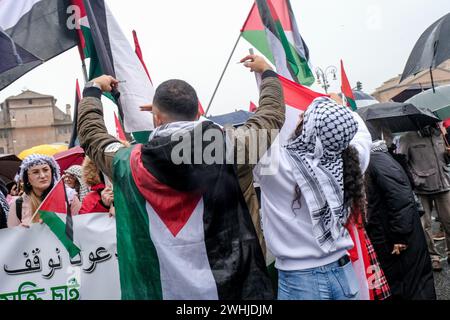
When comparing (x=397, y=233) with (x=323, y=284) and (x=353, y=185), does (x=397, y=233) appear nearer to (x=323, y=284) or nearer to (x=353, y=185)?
(x=353, y=185)

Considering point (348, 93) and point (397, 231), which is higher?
point (348, 93)

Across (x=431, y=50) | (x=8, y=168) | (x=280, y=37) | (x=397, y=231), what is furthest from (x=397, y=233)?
(x=8, y=168)

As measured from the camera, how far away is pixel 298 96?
2.74 metres

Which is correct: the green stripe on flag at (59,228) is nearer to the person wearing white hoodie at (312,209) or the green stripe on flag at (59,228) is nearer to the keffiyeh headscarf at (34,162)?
the keffiyeh headscarf at (34,162)

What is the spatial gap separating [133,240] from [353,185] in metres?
1.13

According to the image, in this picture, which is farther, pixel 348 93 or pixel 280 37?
pixel 348 93

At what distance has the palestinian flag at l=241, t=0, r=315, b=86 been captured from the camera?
361cm

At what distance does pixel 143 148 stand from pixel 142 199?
22cm

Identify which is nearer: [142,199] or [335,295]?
[142,199]

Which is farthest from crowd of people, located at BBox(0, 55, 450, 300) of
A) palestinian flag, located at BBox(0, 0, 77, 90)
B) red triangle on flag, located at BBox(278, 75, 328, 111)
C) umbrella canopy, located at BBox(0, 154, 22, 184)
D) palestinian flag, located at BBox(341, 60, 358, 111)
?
umbrella canopy, located at BBox(0, 154, 22, 184)

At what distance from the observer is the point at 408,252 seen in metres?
3.07

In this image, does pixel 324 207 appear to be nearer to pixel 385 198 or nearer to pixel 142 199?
pixel 142 199

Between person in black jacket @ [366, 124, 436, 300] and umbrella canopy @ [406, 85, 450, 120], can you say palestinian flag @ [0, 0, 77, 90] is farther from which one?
umbrella canopy @ [406, 85, 450, 120]
